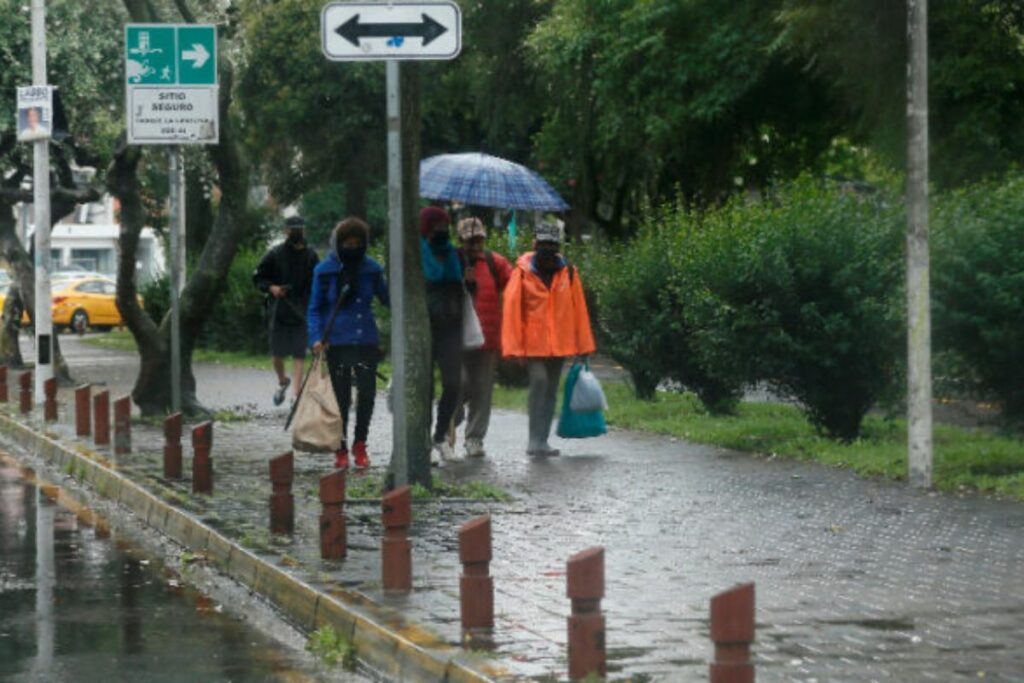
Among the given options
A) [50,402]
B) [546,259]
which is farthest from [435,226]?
[50,402]

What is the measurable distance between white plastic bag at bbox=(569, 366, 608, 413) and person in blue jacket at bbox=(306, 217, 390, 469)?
5.45 feet

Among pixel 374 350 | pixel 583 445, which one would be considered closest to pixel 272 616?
pixel 374 350

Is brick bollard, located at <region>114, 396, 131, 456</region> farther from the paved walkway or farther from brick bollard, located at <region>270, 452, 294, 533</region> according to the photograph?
brick bollard, located at <region>270, 452, 294, 533</region>

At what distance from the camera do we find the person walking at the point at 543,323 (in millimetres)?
16000

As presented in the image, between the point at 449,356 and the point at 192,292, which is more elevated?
the point at 192,292

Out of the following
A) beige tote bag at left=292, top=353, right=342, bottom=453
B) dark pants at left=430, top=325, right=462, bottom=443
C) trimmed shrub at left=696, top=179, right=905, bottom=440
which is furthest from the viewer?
trimmed shrub at left=696, top=179, right=905, bottom=440

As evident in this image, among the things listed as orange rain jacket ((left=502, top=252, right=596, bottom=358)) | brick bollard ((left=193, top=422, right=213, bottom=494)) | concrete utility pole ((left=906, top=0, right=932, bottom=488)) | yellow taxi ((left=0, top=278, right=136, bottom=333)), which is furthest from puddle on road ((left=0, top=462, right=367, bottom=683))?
yellow taxi ((left=0, top=278, right=136, bottom=333))

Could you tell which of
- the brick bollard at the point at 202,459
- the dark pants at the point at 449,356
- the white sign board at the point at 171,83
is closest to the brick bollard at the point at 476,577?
the brick bollard at the point at 202,459

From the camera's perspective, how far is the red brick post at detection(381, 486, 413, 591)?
30.1ft

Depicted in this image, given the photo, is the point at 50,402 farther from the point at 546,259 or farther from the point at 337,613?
the point at 337,613

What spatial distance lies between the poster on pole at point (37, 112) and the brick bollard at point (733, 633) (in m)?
17.7

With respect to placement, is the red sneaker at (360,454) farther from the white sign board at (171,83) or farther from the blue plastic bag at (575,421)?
the white sign board at (171,83)

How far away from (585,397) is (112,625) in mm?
7221

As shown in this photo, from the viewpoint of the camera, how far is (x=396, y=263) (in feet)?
36.6
